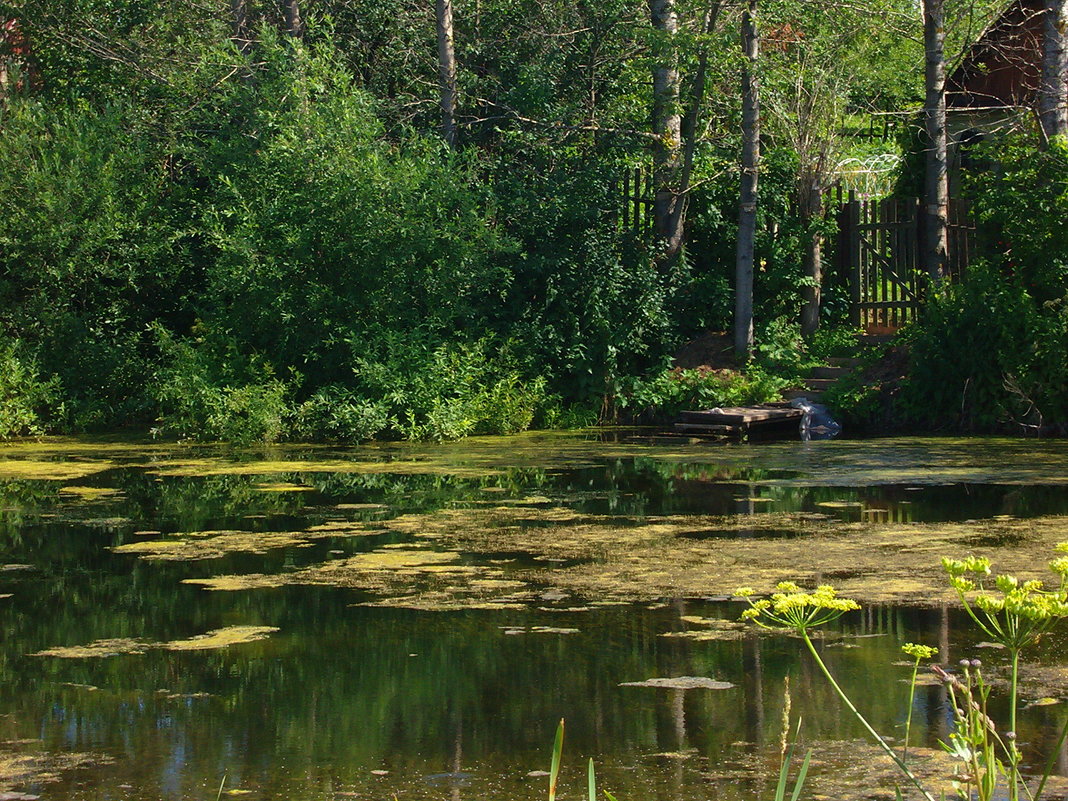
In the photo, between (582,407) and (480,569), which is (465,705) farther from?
(582,407)

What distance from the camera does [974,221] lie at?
17594 mm

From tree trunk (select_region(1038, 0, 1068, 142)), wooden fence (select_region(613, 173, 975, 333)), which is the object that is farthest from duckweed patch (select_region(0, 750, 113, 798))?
wooden fence (select_region(613, 173, 975, 333))

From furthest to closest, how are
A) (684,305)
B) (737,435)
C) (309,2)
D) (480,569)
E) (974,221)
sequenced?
(309,2)
(684,305)
(974,221)
(737,435)
(480,569)

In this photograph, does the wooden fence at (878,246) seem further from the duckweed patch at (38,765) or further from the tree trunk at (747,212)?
the duckweed patch at (38,765)

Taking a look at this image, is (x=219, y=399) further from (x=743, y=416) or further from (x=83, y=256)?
(x=743, y=416)

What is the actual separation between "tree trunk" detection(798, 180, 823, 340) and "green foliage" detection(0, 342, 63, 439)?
32.8ft

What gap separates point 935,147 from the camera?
17234 mm

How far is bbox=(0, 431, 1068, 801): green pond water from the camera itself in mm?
4980

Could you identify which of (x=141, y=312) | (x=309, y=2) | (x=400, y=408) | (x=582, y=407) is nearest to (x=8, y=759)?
(x=400, y=408)

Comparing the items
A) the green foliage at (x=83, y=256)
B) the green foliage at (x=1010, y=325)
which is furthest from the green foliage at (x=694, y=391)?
Answer: the green foliage at (x=83, y=256)

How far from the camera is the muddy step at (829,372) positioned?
17.7 metres

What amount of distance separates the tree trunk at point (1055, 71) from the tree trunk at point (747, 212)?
3559 mm

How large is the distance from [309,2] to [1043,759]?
64.8ft

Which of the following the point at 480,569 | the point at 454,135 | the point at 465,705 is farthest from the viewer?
the point at 454,135
